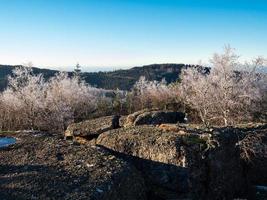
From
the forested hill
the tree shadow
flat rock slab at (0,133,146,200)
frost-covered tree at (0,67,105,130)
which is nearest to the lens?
the tree shadow

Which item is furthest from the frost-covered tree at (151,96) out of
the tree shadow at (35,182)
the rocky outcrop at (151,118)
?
the tree shadow at (35,182)

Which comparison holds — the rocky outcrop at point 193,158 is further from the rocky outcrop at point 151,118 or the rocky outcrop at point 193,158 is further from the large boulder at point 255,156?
the rocky outcrop at point 151,118

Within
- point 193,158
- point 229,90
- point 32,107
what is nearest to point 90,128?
point 193,158

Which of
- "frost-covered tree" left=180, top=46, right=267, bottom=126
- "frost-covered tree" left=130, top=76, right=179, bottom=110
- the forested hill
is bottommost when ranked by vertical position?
the forested hill

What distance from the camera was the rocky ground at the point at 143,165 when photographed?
924 cm

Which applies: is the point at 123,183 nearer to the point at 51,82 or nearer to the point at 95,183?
the point at 95,183

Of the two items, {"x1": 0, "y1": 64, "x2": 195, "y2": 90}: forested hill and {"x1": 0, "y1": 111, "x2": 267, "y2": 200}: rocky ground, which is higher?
{"x1": 0, "y1": 111, "x2": 267, "y2": 200}: rocky ground

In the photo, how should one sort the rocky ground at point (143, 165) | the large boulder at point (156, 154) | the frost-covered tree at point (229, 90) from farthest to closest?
the frost-covered tree at point (229, 90) → the large boulder at point (156, 154) → the rocky ground at point (143, 165)

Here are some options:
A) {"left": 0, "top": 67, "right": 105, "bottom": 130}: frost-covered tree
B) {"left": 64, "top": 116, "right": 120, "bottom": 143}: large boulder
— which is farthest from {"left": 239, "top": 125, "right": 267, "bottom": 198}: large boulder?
{"left": 0, "top": 67, "right": 105, "bottom": 130}: frost-covered tree

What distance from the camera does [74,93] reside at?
59.8 meters

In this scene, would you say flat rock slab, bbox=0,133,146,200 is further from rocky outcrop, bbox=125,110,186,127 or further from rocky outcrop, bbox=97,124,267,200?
rocky outcrop, bbox=125,110,186,127

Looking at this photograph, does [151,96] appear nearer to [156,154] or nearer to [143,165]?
[156,154]

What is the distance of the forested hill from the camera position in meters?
160

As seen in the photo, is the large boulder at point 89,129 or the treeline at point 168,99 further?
the treeline at point 168,99
